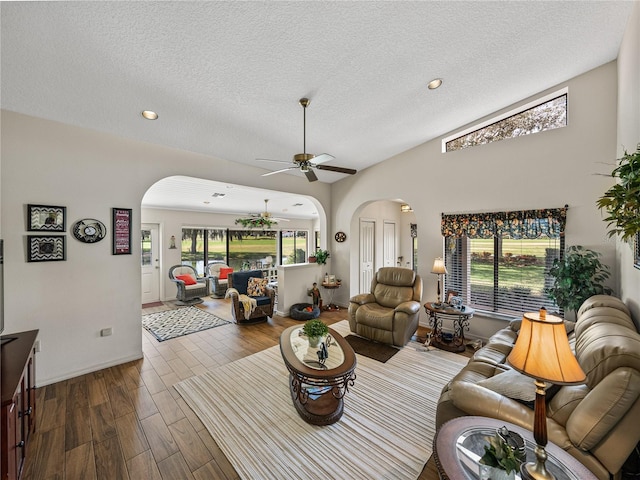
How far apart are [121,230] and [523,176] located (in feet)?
18.2

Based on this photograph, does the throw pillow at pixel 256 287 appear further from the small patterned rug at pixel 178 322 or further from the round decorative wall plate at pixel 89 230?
the round decorative wall plate at pixel 89 230

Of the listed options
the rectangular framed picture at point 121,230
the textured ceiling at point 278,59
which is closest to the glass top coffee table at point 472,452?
the textured ceiling at point 278,59

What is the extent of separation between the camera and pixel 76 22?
1.72 m

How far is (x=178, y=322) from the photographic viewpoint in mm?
5000

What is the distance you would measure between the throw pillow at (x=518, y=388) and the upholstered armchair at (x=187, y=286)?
652 cm

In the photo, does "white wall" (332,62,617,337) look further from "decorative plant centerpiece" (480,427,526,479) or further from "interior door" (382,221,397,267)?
"decorative plant centerpiece" (480,427,526,479)

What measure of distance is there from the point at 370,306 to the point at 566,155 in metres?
3.35

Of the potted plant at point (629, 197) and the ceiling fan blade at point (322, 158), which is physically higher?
the ceiling fan blade at point (322, 158)

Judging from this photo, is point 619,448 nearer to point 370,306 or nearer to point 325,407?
point 325,407

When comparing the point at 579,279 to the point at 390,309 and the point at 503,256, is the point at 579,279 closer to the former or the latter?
the point at 503,256

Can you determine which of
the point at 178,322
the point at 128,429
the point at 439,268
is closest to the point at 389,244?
the point at 439,268

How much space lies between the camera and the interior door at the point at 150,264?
6711 millimetres

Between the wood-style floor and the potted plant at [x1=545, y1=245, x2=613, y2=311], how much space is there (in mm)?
2649

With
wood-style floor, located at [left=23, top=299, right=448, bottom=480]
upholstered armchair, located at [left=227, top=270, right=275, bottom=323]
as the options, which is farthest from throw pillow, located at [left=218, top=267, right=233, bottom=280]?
wood-style floor, located at [left=23, top=299, right=448, bottom=480]
